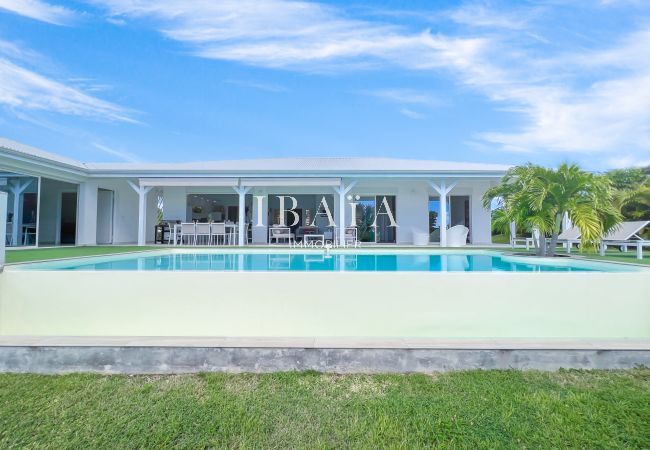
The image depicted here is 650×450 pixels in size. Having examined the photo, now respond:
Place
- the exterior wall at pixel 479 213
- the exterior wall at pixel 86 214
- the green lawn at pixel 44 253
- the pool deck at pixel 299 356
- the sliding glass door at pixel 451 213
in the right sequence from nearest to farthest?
the pool deck at pixel 299 356 → the green lawn at pixel 44 253 → the exterior wall at pixel 86 214 → the exterior wall at pixel 479 213 → the sliding glass door at pixel 451 213

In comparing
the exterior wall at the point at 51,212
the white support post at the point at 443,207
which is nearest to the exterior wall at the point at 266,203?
the exterior wall at the point at 51,212

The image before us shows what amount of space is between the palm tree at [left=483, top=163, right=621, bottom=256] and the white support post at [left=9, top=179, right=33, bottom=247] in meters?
14.5

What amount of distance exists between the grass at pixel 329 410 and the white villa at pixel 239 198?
11281mm

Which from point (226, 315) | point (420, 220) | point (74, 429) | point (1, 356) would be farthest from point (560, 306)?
point (420, 220)

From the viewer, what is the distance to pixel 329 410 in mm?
2311

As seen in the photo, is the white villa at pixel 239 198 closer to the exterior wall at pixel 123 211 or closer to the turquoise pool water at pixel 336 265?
the exterior wall at pixel 123 211

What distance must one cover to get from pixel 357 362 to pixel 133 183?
604 inches

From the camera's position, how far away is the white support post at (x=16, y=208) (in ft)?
38.6

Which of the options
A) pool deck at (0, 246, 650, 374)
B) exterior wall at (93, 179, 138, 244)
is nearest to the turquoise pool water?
pool deck at (0, 246, 650, 374)

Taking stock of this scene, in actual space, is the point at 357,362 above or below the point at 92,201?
below

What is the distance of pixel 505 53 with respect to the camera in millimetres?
14961

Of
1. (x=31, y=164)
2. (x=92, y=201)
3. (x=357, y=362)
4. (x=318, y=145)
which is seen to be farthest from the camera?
(x=318, y=145)

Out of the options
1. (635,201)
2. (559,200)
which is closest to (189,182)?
(559,200)

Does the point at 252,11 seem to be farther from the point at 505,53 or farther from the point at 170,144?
the point at 170,144
